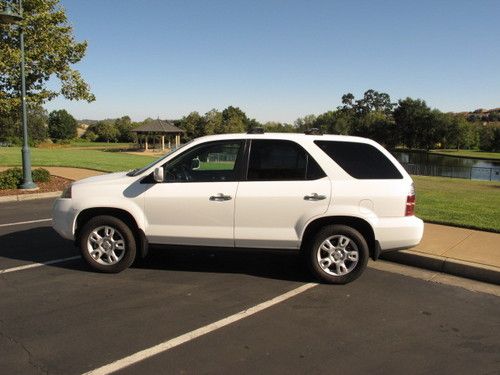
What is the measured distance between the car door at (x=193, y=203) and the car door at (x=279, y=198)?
155 mm

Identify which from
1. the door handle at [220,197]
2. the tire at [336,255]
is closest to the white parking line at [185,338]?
the tire at [336,255]

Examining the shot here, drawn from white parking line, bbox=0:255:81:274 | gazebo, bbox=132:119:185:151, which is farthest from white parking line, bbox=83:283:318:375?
gazebo, bbox=132:119:185:151

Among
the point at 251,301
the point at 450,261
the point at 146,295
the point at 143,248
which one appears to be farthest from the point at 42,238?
the point at 450,261

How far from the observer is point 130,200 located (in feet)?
17.9

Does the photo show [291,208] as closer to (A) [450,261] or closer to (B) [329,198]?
(B) [329,198]

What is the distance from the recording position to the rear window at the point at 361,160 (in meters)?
5.29

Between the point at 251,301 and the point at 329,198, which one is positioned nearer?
the point at 251,301

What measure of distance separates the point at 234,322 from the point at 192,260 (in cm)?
213

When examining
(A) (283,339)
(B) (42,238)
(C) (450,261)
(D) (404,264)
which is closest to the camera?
(A) (283,339)

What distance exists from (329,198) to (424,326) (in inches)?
65.7

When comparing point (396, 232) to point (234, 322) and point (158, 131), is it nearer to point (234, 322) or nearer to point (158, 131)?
point (234, 322)

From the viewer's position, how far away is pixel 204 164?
579 centimetres

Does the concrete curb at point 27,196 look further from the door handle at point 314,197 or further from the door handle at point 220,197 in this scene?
the door handle at point 314,197

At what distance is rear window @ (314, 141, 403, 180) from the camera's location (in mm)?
5293
